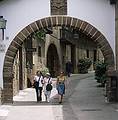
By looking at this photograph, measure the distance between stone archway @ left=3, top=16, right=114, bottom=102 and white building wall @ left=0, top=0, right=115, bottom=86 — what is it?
146 mm

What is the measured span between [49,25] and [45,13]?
49 centimetres

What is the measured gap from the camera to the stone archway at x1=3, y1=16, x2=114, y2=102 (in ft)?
63.1

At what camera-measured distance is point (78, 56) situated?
1988 inches

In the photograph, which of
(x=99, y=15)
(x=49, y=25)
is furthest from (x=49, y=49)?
(x=99, y=15)

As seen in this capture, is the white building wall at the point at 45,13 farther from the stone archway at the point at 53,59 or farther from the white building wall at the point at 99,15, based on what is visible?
the stone archway at the point at 53,59

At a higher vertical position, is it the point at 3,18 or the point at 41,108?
the point at 3,18

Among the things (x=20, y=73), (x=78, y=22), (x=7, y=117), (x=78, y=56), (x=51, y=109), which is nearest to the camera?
(x=7, y=117)

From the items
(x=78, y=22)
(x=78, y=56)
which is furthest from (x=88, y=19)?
(x=78, y=56)

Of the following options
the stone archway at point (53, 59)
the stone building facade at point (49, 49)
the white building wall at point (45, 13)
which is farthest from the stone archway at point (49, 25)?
the stone archway at point (53, 59)

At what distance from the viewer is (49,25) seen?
63.7ft

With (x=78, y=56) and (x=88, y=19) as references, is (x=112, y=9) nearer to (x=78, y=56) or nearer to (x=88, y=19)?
(x=88, y=19)

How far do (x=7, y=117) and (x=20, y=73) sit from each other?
45.3ft

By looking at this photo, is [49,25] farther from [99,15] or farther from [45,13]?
[99,15]

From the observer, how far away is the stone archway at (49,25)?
1923cm
